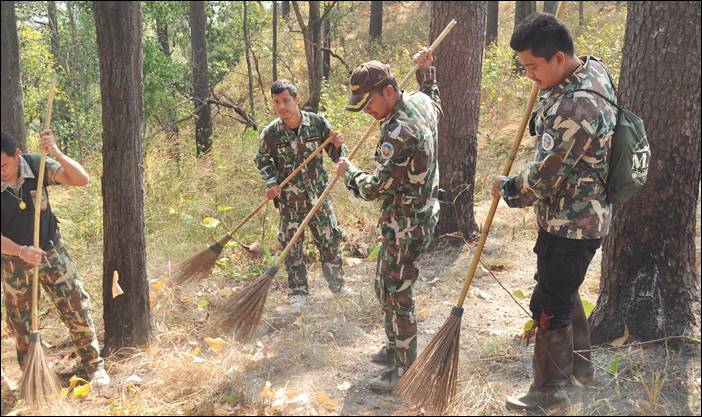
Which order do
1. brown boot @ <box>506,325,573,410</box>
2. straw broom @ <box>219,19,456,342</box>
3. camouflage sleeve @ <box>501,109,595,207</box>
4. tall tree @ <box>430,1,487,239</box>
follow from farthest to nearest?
1. tall tree @ <box>430,1,487,239</box>
2. straw broom @ <box>219,19,456,342</box>
3. brown boot @ <box>506,325,573,410</box>
4. camouflage sleeve @ <box>501,109,595,207</box>

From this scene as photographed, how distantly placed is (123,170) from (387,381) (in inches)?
89.4

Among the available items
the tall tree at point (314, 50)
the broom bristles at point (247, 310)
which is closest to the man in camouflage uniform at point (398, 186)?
the broom bristles at point (247, 310)

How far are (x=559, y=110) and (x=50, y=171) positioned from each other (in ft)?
9.72

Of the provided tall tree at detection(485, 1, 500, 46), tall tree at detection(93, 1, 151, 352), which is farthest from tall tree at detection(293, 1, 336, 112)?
tall tree at detection(485, 1, 500, 46)

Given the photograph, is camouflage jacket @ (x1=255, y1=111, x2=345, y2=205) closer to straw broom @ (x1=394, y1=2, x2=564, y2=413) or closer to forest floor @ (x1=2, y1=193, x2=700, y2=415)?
forest floor @ (x1=2, y1=193, x2=700, y2=415)

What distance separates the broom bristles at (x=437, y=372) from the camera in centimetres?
348

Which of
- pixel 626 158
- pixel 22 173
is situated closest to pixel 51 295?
pixel 22 173

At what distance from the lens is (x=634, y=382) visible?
3.54m

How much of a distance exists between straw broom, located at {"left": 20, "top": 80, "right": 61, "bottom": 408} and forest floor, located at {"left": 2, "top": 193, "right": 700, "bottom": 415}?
0.11 meters

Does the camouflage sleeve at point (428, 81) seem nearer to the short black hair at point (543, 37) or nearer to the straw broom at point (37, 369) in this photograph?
the short black hair at point (543, 37)

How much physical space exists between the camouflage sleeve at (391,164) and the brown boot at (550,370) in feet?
3.94

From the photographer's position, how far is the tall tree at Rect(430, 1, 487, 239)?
20.6ft

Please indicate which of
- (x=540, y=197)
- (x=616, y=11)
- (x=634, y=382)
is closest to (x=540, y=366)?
(x=634, y=382)

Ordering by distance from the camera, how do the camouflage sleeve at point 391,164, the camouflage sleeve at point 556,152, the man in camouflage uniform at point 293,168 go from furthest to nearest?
the man in camouflage uniform at point 293,168
the camouflage sleeve at point 391,164
the camouflage sleeve at point 556,152
